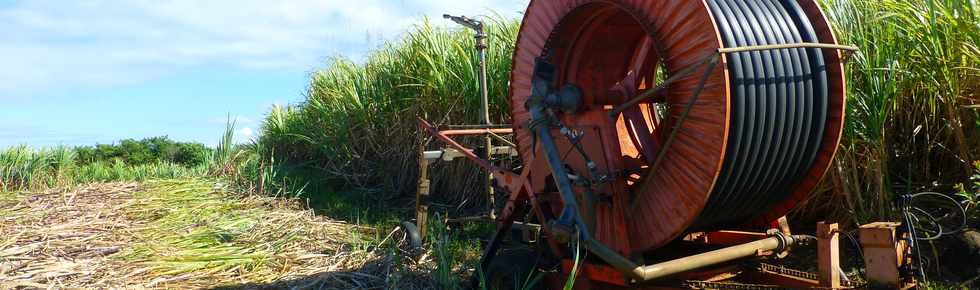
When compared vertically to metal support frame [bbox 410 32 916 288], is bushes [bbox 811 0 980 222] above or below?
above

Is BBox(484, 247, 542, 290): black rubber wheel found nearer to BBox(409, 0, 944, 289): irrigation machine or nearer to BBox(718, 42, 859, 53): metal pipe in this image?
BBox(409, 0, 944, 289): irrigation machine

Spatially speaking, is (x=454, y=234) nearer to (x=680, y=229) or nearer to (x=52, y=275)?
(x=52, y=275)

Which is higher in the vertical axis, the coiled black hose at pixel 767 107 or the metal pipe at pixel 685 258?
the coiled black hose at pixel 767 107

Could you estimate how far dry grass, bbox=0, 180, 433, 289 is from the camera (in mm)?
4965

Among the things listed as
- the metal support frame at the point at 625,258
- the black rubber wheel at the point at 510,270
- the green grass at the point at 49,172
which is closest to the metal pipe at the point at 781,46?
the metal support frame at the point at 625,258

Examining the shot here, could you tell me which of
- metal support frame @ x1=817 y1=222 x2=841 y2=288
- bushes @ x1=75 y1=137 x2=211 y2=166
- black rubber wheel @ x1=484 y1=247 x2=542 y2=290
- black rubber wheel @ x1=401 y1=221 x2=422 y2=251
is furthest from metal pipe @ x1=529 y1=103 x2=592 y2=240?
bushes @ x1=75 y1=137 x2=211 y2=166

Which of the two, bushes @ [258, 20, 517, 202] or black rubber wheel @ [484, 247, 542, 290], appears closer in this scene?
black rubber wheel @ [484, 247, 542, 290]

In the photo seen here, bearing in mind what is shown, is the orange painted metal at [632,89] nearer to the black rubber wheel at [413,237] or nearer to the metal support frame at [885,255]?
the metal support frame at [885,255]

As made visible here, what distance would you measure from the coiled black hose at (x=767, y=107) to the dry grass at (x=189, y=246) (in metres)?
2.18

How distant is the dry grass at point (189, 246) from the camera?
195 inches

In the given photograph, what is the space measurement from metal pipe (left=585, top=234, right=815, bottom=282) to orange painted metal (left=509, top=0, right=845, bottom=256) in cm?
17

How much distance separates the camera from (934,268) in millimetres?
4059

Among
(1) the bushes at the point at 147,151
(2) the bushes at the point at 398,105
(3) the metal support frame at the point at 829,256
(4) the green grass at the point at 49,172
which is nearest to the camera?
(3) the metal support frame at the point at 829,256

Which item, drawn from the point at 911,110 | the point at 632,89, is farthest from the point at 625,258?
the point at 911,110
